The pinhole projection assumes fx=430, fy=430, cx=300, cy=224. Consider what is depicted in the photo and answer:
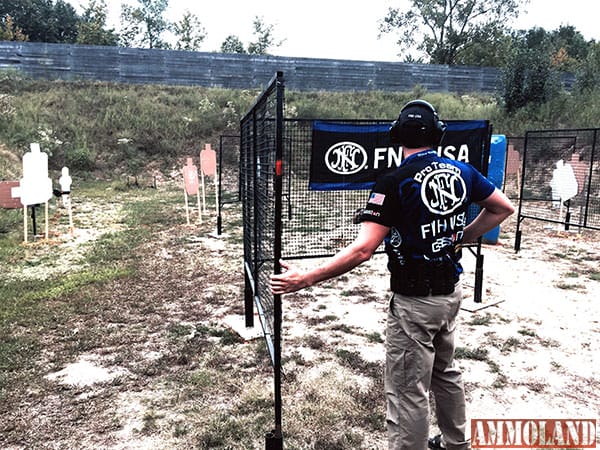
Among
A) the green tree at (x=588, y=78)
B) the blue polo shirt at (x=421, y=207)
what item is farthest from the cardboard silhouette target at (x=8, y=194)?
the green tree at (x=588, y=78)

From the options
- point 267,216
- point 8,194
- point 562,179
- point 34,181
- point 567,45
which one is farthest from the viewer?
point 567,45

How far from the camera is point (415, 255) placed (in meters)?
1.89

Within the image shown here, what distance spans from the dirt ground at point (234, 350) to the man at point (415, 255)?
2.50ft

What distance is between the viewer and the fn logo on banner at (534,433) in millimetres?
2500

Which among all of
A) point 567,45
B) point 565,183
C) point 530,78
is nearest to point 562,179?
point 565,183

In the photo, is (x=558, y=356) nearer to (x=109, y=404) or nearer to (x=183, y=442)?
(x=183, y=442)

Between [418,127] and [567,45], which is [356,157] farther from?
[567,45]

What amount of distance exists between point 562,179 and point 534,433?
6.58 metres

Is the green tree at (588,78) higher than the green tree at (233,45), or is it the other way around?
the green tree at (233,45)

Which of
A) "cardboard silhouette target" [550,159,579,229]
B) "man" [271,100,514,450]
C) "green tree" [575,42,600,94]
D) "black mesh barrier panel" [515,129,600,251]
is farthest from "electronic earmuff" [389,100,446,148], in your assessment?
"green tree" [575,42,600,94]

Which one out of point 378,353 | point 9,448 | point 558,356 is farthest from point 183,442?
point 558,356

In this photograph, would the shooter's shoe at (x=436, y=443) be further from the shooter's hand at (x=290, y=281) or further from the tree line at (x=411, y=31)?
the tree line at (x=411, y=31)

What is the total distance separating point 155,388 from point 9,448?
0.89 m

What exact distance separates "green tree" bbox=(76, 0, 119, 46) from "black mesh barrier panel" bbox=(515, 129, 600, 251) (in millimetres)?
30060
